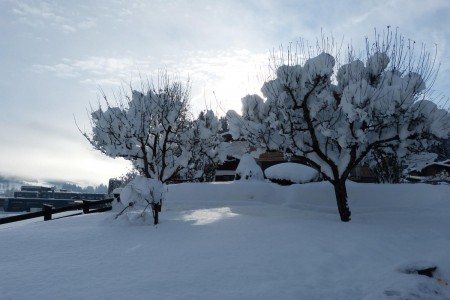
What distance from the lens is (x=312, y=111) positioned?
33.3 feet

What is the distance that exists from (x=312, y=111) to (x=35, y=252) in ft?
26.2

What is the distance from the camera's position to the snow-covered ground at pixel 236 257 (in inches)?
194

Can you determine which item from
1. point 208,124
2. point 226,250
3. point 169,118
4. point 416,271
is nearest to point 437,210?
point 416,271

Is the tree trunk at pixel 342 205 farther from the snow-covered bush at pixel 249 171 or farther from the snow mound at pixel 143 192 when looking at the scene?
the snow-covered bush at pixel 249 171

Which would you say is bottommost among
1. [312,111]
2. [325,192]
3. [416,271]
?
[416,271]

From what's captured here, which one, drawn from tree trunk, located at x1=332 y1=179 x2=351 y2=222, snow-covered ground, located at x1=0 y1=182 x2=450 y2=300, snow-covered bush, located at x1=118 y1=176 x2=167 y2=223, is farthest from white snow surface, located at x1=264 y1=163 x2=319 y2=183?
snow-covered bush, located at x1=118 y1=176 x2=167 y2=223

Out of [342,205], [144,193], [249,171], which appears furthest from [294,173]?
[144,193]

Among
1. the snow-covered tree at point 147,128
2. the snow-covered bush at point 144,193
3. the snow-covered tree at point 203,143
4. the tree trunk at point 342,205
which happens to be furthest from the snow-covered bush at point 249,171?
the snow-covered bush at point 144,193

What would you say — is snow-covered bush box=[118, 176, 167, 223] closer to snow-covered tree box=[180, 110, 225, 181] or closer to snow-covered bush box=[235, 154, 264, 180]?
snow-covered tree box=[180, 110, 225, 181]

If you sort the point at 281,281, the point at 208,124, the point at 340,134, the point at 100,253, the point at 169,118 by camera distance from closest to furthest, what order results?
the point at 281,281, the point at 100,253, the point at 340,134, the point at 169,118, the point at 208,124

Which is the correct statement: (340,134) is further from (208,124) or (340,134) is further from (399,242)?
(208,124)

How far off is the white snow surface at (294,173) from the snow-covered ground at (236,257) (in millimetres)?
6553

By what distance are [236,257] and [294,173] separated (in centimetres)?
1239

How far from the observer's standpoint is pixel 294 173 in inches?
714
